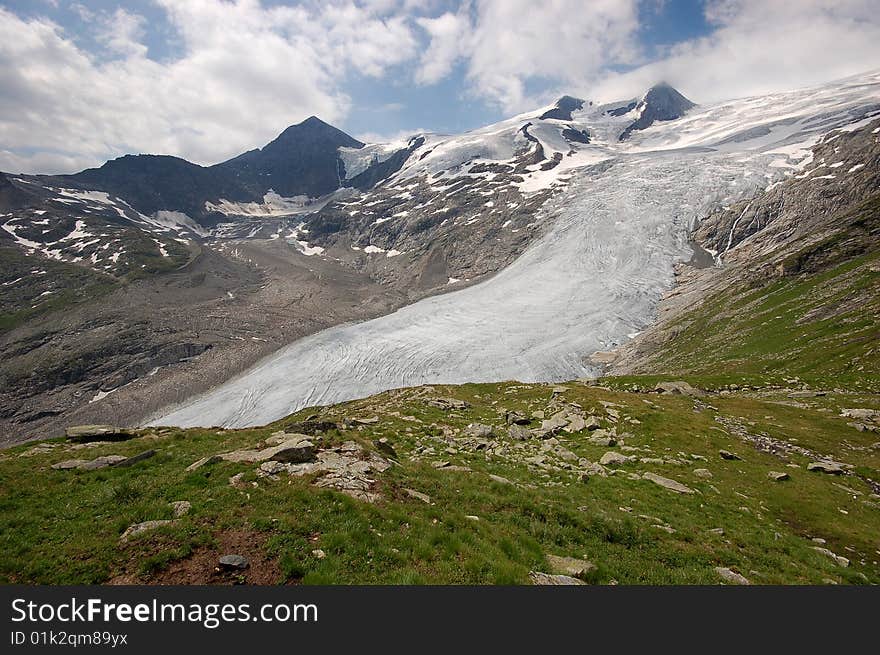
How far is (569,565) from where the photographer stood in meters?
11.3

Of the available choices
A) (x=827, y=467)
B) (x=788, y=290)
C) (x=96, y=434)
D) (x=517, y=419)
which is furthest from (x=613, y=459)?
(x=788, y=290)

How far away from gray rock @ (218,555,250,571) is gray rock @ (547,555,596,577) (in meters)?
7.85

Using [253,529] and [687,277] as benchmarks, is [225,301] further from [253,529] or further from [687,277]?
[253,529]

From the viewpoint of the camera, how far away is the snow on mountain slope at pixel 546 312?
85.0 m

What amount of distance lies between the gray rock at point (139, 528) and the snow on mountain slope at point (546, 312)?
72.3 m

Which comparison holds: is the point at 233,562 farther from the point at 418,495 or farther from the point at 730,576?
the point at 730,576

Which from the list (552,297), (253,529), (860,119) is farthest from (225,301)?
(860,119)

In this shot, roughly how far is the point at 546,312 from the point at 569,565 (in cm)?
9869

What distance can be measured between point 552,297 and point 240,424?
3279 inches

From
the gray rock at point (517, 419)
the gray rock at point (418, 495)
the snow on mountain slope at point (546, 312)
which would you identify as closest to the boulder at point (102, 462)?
the gray rock at point (418, 495)

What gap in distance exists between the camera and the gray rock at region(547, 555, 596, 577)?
10914mm

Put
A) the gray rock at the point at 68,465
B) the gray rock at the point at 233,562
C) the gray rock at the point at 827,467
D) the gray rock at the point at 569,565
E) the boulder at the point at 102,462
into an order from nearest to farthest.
Result: the gray rock at the point at 233,562 → the gray rock at the point at 569,565 → the gray rock at the point at 68,465 → the boulder at the point at 102,462 → the gray rock at the point at 827,467

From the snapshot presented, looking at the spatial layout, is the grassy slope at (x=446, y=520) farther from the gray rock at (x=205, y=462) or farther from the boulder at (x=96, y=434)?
the boulder at (x=96, y=434)

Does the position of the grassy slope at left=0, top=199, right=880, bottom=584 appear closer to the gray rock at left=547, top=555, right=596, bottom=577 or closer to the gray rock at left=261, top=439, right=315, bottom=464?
the gray rock at left=547, top=555, right=596, bottom=577
